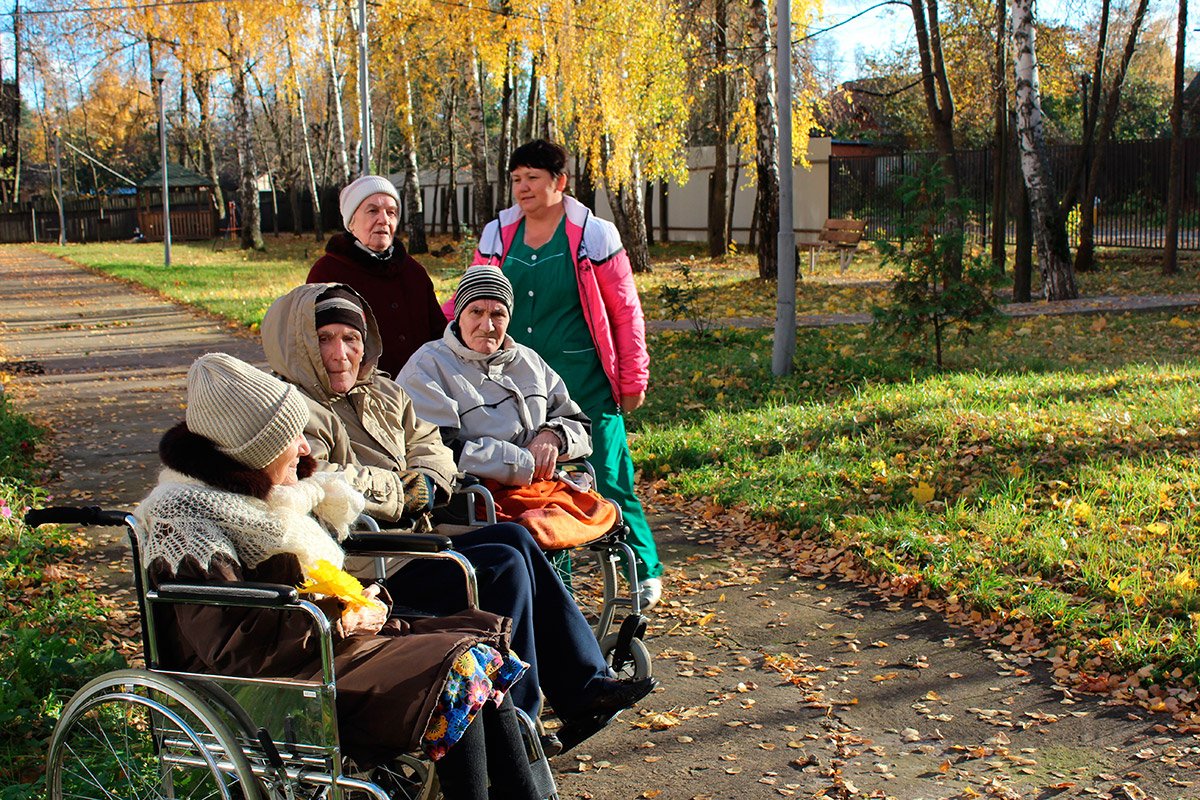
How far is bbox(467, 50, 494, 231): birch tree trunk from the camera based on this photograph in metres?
26.8

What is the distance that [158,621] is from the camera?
3186 millimetres

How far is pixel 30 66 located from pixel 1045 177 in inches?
1951

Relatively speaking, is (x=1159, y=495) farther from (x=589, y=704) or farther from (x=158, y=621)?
(x=158, y=621)

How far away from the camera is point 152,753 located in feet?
12.7

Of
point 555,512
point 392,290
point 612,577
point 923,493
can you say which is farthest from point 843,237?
point 555,512

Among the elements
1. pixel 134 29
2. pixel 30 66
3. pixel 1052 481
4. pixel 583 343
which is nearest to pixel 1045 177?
pixel 1052 481

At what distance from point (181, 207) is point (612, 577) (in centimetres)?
5135

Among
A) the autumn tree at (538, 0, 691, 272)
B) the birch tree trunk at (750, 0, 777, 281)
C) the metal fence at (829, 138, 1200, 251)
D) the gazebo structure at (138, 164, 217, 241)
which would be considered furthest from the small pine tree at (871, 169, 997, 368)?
the gazebo structure at (138, 164, 217, 241)

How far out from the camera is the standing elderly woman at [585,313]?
545cm

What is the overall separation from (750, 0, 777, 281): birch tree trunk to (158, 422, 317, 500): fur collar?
14948 mm

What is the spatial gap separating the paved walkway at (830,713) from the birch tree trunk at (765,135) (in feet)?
39.9

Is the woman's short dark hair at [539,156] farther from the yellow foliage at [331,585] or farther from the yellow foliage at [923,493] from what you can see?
the yellow foliage at [923,493]

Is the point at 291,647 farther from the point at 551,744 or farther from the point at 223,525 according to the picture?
the point at 551,744

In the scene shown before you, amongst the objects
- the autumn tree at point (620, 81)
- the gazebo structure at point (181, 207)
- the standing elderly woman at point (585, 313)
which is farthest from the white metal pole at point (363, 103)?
the gazebo structure at point (181, 207)
